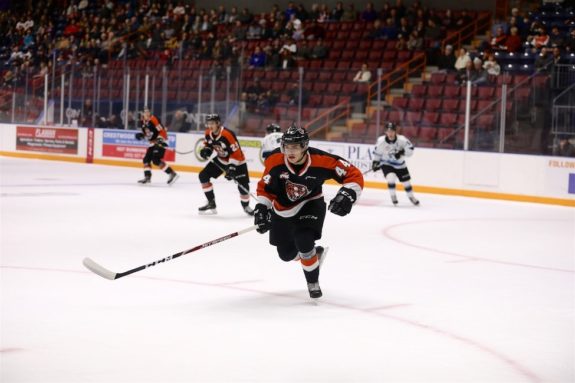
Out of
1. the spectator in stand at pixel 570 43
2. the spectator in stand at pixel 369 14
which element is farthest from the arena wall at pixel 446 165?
the spectator in stand at pixel 369 14

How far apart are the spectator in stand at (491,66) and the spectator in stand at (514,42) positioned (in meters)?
0.30

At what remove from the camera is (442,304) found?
5504 mm

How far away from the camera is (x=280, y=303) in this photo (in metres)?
5.39

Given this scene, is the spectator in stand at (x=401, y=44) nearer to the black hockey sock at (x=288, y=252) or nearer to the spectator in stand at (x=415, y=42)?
the spectator in stand at (x=415, y=42)

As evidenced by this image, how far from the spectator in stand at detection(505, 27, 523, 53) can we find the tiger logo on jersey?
1065 centimetres

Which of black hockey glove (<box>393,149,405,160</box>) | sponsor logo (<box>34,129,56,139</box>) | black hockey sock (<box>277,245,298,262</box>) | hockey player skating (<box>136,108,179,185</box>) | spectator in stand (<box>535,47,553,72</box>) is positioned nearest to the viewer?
black hockey sock (<box>277,245,298,262</box>)

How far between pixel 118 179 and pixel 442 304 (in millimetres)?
10290

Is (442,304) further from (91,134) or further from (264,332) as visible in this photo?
(91,134)

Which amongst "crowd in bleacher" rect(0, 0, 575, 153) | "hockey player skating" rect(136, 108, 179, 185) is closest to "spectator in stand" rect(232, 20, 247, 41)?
"crowd in bleacher" rect(0, 0, 575, 153)

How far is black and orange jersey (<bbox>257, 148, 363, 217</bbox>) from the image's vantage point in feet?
17.9

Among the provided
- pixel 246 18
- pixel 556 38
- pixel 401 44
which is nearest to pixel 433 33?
pixel 401 44

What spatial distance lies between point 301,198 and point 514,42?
10.7 m

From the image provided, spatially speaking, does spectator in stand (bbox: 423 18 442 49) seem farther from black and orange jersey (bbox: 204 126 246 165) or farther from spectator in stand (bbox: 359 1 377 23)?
black and orange jersey (bbox: 204 126 246 165)

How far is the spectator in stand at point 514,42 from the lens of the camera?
15266mm
